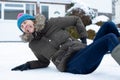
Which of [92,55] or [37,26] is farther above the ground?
[37,26]

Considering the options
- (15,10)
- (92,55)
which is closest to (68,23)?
(92,55)

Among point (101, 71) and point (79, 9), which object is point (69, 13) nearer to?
point (79, 9)

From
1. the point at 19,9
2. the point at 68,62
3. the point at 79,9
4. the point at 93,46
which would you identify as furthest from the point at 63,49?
the point at 19,9

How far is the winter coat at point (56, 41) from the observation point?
146 inches

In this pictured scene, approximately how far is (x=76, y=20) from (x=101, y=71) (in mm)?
592

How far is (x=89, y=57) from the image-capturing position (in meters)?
3.50

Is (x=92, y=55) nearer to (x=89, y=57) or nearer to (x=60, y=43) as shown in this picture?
(x=89, y=57)

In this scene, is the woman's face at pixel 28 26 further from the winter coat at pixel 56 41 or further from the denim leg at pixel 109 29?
the denim leg at pixel 109 29

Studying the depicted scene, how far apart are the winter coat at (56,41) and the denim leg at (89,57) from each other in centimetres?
8

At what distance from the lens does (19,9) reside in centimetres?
1966

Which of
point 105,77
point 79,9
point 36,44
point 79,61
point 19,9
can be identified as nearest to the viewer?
point 105,77

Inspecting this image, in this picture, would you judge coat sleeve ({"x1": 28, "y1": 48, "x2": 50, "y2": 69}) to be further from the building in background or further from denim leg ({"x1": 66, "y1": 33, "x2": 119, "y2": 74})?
the building in background

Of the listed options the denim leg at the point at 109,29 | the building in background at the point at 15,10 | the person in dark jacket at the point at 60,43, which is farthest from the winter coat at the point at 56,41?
the building in background at the point at 15,10

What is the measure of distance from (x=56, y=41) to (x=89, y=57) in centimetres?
43
